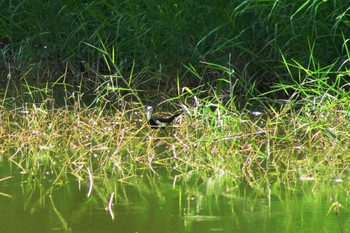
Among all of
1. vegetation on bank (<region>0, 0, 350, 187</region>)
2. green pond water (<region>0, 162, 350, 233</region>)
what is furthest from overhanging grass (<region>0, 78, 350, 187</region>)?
green pond water (<region>0, 162, 350, 233</region>)

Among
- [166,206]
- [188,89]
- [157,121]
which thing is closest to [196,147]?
[188,89]

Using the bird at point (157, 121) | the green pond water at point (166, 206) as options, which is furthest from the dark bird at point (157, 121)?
the green pond water at point (166, 206)

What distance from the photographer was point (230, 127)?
5.64 m

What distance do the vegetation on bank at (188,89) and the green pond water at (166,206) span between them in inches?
8.5

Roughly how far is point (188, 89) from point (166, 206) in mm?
1645

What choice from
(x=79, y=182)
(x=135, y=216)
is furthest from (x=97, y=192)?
(x=135, y=216)

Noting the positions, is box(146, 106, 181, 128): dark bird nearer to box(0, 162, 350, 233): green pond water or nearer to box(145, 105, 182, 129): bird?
box(145, 105, 182, 129): bird

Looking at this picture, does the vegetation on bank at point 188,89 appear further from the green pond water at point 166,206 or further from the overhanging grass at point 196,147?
the green pond water at point 166,206

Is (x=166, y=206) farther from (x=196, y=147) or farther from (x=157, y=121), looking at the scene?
(x=157, y=121)

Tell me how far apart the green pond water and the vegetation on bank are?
215mm

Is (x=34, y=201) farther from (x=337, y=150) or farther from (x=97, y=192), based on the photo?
(x=337, y=150)

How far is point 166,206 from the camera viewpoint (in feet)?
14.3

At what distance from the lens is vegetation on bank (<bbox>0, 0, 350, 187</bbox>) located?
17.6 ft

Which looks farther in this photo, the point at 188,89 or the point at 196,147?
the point at 188,89
